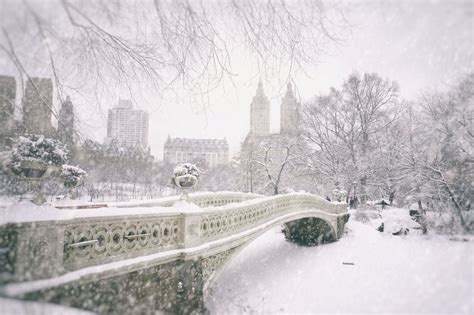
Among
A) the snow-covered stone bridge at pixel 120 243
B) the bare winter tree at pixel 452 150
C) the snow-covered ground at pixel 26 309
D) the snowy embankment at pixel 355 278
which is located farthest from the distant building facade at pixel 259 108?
the bare winter tree at pixel 452 150

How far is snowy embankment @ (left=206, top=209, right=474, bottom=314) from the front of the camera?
7.61 m

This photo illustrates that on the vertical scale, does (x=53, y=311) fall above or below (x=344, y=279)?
above

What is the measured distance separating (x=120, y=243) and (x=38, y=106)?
215cm

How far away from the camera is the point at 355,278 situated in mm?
10289

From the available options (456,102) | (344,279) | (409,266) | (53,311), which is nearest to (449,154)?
(456,102)

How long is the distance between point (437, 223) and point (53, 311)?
15816 millimetres

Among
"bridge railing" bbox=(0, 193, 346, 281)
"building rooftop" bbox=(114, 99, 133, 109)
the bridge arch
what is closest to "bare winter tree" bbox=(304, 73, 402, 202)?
the bridge arch

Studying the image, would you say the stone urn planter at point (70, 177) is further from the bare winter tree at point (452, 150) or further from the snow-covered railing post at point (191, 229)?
the bare winter tree at point (452, 150)

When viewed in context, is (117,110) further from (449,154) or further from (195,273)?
(449,154)

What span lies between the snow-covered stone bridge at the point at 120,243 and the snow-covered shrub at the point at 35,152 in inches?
27.4

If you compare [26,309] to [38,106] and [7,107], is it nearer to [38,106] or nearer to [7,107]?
[7,107]

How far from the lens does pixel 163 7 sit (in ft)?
9.50

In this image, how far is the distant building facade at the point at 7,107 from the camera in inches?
113

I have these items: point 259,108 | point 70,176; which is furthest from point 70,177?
point 259,108
